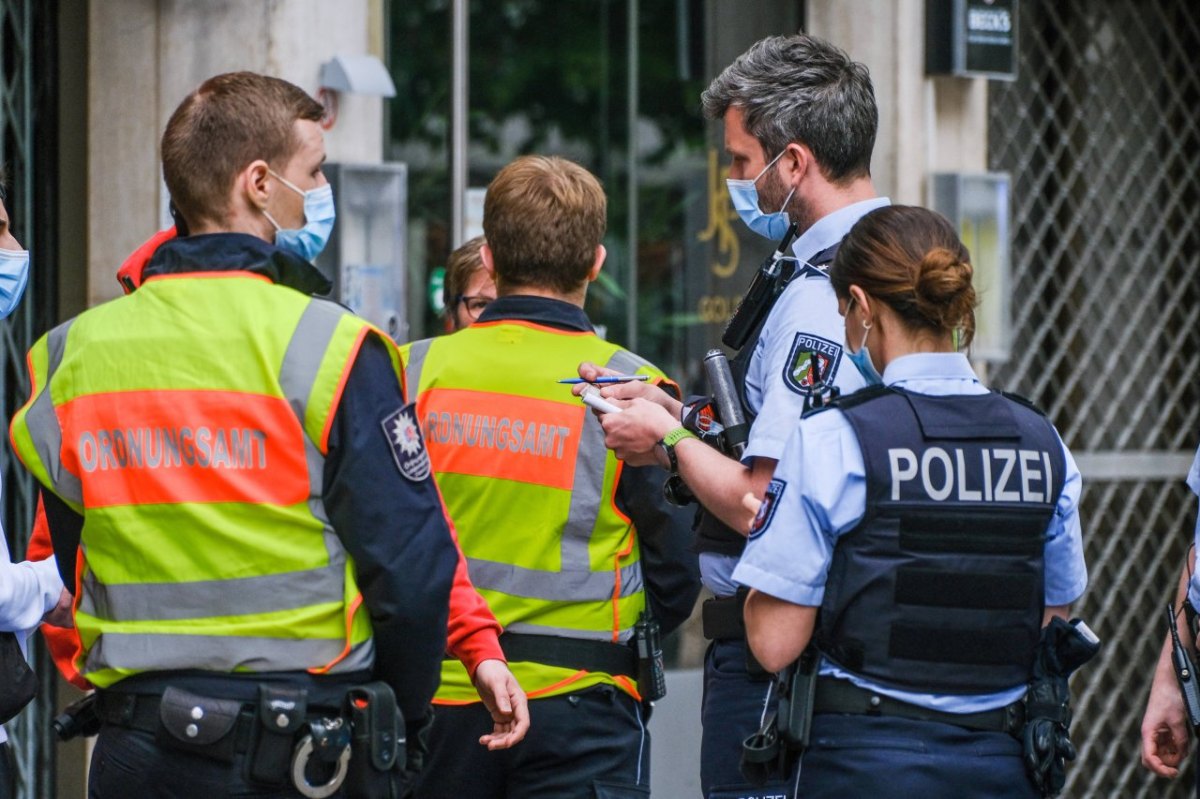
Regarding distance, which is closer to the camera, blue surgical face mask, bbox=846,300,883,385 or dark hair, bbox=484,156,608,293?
blue surgical face mask, bbox=846,300,883,385

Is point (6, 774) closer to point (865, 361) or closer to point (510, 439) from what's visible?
Result: point (510, 439)

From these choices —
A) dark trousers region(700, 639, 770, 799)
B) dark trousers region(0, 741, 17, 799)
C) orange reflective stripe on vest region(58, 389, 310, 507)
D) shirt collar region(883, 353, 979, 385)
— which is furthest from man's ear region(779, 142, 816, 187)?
dark trousers region(0, 741, 17, 799)

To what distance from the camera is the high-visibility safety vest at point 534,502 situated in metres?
3.50

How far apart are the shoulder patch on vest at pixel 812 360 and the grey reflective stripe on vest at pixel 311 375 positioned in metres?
0.84

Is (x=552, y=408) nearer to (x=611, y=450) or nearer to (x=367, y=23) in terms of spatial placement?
(x=611, y=450)

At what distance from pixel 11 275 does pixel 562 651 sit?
51.6 inches

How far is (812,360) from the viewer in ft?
10.1

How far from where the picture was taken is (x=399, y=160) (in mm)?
5793

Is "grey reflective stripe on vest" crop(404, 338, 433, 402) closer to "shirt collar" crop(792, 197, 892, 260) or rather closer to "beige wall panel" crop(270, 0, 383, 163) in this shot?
"shirt collar" crop(792, 197, 892, 260)

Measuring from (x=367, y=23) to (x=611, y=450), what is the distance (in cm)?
222

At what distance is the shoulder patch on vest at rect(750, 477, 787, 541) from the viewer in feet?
9.01

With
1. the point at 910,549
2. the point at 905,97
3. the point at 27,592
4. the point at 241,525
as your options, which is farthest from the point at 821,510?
the point at 905,97

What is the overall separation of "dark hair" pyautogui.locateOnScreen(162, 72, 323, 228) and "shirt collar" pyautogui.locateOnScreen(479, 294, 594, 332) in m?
0.94

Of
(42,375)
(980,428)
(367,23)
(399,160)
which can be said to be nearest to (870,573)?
(980,428)
